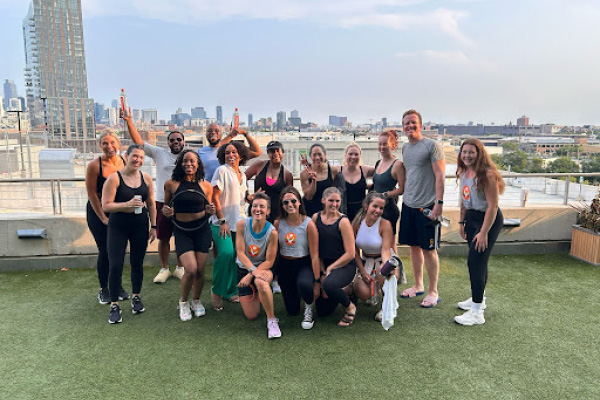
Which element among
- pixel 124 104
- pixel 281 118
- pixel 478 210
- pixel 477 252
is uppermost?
pixel 281 118

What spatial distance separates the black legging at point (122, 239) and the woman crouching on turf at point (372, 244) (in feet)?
6.53

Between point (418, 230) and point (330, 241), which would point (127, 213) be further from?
point (418, 230)

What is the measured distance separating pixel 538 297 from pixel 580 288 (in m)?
0.62

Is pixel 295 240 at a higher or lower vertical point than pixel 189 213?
lower

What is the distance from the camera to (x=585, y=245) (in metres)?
5.75

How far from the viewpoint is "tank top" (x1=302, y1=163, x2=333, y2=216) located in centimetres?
435

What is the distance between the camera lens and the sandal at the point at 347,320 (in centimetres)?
391

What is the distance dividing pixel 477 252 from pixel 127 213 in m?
3.11

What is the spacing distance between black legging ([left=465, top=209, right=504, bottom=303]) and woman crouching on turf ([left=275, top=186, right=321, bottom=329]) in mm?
1364

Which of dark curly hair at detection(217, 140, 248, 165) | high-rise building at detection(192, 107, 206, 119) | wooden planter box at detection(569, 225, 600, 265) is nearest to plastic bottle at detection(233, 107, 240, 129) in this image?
dark curly hair at detection(217, 140, 248, 165)

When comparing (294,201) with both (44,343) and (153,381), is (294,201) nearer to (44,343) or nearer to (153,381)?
(153,381)

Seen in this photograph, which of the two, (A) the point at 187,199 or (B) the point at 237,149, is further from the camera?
(B) the point at 237,149

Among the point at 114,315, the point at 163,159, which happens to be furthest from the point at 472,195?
the point at 114,315

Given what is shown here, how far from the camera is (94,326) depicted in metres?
3.93
